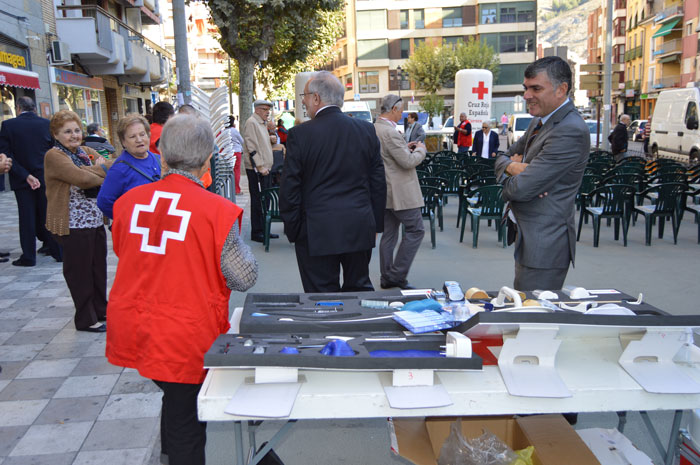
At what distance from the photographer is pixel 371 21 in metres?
62.3

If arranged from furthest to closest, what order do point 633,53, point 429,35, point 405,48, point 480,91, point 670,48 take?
point 405,48 < point 429,35 < point 633,53 < point 670,48 < point 480,91

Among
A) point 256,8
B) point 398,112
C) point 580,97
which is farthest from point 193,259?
point 580,97

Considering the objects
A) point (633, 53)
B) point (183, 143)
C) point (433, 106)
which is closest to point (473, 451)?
point (183, 143)

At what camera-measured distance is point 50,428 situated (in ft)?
11.9

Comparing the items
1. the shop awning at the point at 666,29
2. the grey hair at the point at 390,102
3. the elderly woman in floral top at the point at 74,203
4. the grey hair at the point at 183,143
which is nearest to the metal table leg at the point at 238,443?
the grey hair at the point at 183,143

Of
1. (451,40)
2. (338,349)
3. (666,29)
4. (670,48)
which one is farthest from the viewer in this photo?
(451,40)

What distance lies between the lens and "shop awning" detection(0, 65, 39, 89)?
15.4 meters

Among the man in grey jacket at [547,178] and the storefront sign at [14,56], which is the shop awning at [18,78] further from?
the man in grey jacket at [547,178]

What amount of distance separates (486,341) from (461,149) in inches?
671

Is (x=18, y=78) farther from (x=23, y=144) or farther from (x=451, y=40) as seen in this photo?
(x=451, y=40)

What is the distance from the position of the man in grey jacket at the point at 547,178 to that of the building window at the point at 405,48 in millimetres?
61832

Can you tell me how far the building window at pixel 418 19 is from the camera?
204ft

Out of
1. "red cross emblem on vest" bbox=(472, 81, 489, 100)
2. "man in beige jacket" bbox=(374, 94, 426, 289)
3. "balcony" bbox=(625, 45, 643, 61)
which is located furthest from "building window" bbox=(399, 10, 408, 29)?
"man in beige jacket" bbox=(374, 94, 426, 289)

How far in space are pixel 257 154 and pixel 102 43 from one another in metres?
15.7
